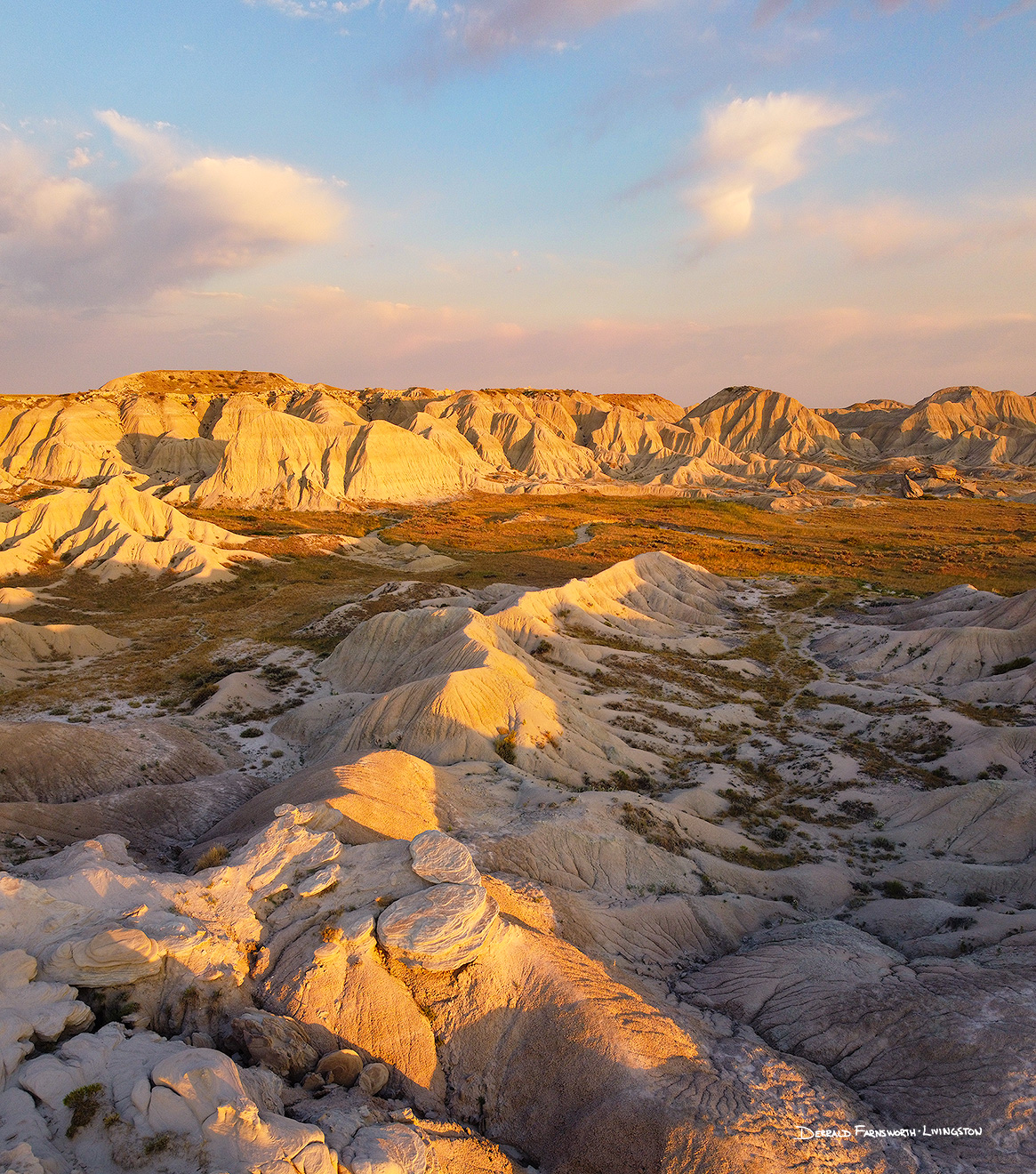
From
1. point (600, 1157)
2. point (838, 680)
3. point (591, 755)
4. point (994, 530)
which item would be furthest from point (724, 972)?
point (994, 530)

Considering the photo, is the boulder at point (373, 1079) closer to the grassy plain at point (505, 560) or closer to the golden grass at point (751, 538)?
the grassy plain at point (505, 560)

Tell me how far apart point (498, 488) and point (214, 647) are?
81698mm

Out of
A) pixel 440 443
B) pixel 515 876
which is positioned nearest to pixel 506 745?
pixel 515 876

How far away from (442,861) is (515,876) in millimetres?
2655

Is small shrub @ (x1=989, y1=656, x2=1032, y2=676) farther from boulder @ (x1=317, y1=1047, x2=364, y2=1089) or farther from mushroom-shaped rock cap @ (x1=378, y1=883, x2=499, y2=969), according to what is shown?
boulder @ (x1=317, y1=1047, x2=364, y2=1089)

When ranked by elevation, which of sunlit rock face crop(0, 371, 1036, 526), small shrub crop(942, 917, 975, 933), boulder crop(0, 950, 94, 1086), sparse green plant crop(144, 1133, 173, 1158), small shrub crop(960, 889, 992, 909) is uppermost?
sunlit rock face crop(0, 371, 1036, 526)

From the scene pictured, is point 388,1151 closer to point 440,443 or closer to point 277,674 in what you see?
point 277,674

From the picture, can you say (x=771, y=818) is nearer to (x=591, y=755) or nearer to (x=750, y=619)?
(x=591, y=755)

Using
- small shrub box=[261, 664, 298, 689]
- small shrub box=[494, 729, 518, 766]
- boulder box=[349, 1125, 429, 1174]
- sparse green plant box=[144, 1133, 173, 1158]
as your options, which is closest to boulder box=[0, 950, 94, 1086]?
sparse green plant box=[144, 1133, 173, 1158]

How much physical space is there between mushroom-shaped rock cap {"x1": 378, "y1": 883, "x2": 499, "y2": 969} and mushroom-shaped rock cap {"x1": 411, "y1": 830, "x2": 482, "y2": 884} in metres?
0.48

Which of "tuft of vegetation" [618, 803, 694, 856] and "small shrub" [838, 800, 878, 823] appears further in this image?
"small shrub" [838, 800, 878, 823]

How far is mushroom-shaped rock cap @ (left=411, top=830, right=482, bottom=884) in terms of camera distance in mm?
11328

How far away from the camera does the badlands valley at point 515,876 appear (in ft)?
27.2

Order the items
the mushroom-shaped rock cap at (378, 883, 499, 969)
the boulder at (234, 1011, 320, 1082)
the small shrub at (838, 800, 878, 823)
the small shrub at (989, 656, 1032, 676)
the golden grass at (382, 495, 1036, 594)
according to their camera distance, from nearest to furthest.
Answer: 1. the boulder at (234, 1011, 320, 1082)
2. the mushroom-shaped rock cap at (378, 883, 499, 969)
3. the small shrub at (838, 800, 878, 823)
4. the small shrub at (989, 656, 1032, 676)
5. the golden grass at (382, 495, 1036, 594)
